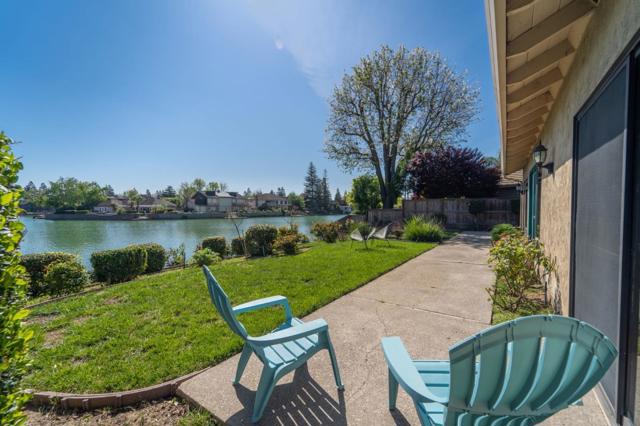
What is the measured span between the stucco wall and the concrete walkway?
1.11 meters

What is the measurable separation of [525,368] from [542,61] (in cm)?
304

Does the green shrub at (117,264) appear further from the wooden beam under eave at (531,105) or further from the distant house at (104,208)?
the distant house at (104,208)

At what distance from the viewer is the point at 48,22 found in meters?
5.72

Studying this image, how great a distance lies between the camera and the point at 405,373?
1233 millimetres

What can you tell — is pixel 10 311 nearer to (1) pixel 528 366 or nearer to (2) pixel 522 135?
(1) pixel 528 366

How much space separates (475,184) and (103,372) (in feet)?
53.0

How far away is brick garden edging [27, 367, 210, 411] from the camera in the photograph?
189 cm

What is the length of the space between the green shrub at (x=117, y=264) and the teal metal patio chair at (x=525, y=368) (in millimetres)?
7455

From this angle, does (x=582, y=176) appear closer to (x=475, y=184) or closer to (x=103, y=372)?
(x=103, y=372)

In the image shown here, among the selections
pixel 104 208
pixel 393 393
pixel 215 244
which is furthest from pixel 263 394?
pixel 104 208

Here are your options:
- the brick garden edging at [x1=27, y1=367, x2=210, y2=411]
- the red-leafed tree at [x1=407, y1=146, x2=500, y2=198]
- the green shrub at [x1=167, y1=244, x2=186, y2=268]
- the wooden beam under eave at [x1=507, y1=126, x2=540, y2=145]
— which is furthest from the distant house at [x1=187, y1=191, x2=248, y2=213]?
the brick garden edging at [x1=27, y1=367, x2=210, y2=411]

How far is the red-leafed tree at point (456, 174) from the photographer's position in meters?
14.1

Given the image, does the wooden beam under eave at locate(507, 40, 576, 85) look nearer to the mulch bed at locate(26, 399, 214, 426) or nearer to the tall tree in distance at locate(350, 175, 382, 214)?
the mulch bed at locate(26, 399, 214, 426)

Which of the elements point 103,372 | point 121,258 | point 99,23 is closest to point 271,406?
point 103,372
